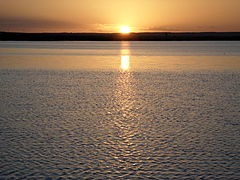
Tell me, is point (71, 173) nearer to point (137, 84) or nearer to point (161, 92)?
point (161, 92)

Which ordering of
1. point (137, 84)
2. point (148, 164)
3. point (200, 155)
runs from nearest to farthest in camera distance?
point (148, 164) < point (200, 155) < point (137, 84)

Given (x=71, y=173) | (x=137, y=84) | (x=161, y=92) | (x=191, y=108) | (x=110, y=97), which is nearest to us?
(x=71, y=173)

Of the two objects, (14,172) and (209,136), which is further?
(209,136)

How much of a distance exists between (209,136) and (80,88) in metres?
10.5

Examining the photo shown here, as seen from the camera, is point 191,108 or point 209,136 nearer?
point 209,136

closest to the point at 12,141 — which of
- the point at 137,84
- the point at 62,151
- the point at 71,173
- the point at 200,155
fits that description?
the point at 62,151

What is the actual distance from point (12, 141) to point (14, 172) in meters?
2.40

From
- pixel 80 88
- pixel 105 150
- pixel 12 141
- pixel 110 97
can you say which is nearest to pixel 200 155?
pixel 105 150

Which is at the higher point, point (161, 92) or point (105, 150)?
point (161, 92)

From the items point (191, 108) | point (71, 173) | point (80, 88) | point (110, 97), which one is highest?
point (80, 88)

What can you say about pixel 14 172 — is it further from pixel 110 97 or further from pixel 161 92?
pixel 161 92

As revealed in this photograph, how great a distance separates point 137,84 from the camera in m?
21.4

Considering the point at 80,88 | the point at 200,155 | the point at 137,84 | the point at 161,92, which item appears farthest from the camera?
the point at 137,84

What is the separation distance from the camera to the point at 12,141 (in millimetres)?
9953
